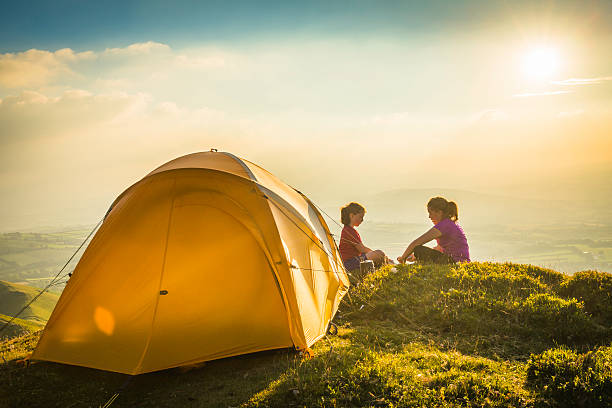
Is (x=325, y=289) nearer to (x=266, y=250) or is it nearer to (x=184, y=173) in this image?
(x=266, y=250)

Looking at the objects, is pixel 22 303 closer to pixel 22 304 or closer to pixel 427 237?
pixel 22 304

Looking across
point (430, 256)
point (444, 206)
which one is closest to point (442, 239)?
point (430, 256)

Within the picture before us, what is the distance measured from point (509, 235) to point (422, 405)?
210075 mm

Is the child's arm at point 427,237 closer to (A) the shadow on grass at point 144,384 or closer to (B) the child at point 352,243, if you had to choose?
(B) the child at point 352,243

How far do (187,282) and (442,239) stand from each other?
7.85 m

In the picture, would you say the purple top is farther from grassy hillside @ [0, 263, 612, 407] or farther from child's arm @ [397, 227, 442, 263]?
grassy hillside @ [0, 263, 612, 407]

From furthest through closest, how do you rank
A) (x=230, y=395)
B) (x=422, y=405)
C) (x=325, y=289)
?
(x=325, y=289)
(x=230, y=395)
(x=422, y=405)

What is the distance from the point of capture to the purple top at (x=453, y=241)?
11.1 m

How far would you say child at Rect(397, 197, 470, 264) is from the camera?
11070 millimetres

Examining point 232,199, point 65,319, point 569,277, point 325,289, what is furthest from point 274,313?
point 569,277

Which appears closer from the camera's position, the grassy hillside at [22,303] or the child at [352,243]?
the child at [352,243]

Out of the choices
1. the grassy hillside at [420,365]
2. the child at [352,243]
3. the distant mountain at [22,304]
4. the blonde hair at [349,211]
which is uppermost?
the blonde hair at [349,211]

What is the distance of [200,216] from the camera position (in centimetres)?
721

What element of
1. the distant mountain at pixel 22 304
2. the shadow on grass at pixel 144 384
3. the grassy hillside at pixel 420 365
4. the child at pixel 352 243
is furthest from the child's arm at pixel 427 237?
the distant mountain at pixel 22 304
